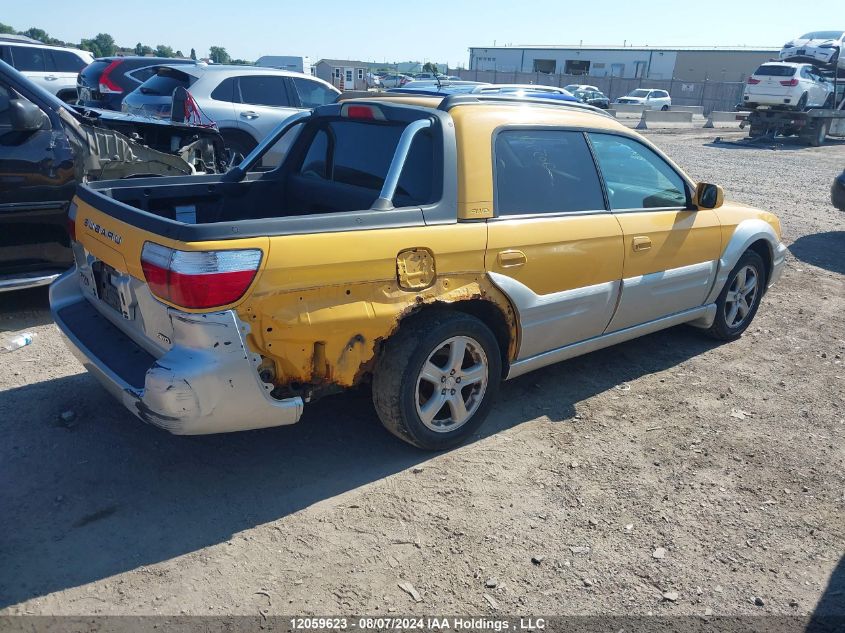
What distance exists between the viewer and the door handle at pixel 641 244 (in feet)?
14.5

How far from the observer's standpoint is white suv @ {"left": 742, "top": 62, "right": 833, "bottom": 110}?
2305 centimetres

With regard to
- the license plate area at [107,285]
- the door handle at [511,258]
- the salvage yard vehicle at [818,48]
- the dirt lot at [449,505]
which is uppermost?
the salvage yard vehicle at [818,48]

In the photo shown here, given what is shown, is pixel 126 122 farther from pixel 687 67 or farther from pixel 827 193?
pixel 687 67

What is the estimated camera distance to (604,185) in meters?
4.37

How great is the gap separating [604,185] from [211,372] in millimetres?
2719

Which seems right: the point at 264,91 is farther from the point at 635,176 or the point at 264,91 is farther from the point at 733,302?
the point at 733,302

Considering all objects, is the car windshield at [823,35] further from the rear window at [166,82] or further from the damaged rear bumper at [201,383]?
the damaged rear bumper at [201,383]

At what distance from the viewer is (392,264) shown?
3.30 meters

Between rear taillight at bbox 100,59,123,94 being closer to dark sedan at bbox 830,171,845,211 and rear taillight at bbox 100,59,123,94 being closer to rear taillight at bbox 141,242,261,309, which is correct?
rear taillight at bbox 141,242,261,309

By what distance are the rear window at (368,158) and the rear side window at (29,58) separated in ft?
48.3

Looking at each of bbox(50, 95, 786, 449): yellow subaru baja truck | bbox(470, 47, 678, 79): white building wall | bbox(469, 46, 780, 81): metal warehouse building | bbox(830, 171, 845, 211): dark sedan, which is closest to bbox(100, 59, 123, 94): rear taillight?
bbox(50, 95, 786, 449): yellow subaru baja truck

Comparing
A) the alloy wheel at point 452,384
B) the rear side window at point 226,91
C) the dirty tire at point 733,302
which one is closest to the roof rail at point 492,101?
the alloy wheel at point 452,384

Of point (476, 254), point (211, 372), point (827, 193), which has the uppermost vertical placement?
point (476, 254)

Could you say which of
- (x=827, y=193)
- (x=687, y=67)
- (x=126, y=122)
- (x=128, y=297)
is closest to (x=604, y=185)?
(x=128, y=297)
